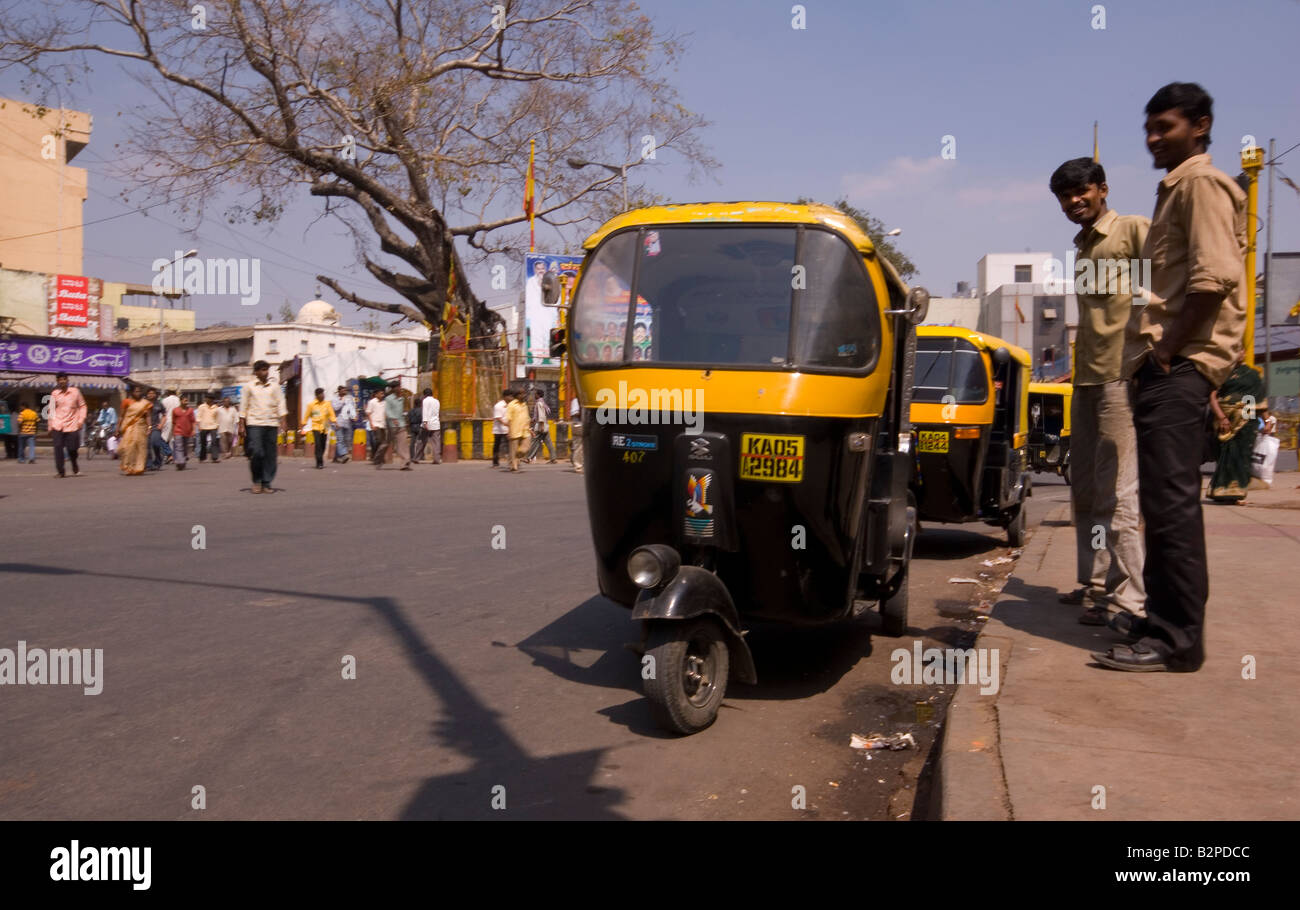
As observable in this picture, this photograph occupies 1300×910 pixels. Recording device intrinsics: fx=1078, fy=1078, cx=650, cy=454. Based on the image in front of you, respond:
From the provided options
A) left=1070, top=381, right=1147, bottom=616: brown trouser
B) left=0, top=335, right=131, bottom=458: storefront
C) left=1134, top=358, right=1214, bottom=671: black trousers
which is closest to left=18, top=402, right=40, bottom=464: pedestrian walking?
left=0, top=335, right=131, bottom=458: storefront

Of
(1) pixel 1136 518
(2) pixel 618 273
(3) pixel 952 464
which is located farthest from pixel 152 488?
(1) pixel 1136 518

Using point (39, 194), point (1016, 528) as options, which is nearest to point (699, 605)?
point (1016, 528)

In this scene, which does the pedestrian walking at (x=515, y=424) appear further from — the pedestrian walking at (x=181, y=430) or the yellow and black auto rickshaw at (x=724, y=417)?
the yellow and black auto rickshaw at (x=724, y=417)

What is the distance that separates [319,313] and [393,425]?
36037 mm

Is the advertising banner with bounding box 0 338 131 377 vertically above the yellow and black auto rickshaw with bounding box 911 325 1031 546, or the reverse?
the advertising banner with bounding box 0 338 131 377

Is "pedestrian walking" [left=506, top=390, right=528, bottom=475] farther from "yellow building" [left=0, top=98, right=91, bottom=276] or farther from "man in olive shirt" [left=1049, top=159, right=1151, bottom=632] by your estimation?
"yellow building" [left=0, top=98, right=91, bottom=276]

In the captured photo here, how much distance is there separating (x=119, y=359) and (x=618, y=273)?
139 feet

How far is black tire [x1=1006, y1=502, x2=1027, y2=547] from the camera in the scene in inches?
426

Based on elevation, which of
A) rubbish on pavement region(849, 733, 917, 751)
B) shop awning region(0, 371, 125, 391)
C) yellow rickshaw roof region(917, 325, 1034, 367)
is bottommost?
rubbish on pavement region(849, 733, 917, 751)

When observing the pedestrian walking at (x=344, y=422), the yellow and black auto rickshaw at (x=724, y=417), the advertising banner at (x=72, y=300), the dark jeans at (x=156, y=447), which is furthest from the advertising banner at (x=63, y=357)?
the yellow and black auto rickshaw at (x=724, y=417)

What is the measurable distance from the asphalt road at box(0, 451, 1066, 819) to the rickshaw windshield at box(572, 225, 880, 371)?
5.23ft

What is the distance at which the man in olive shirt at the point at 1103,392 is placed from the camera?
5258 mm
